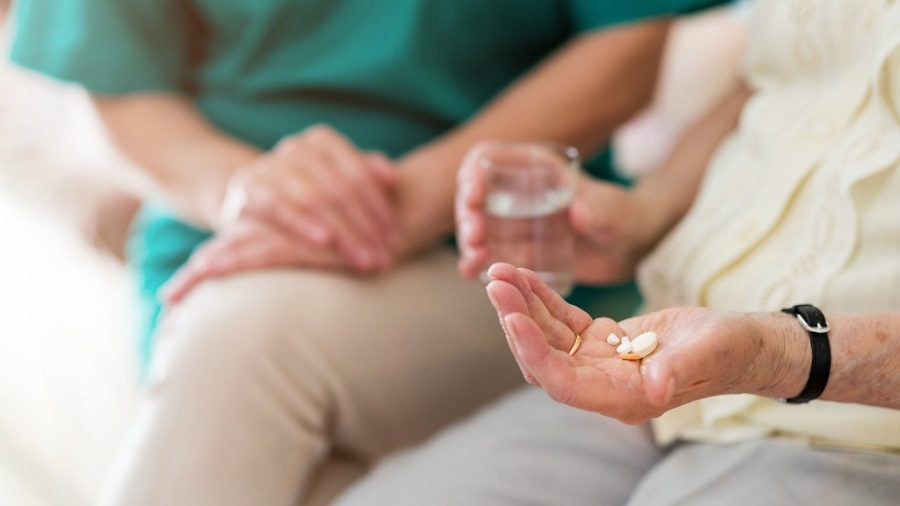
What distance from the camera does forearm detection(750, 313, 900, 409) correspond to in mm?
→ 567

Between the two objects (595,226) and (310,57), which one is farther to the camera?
(310,57)

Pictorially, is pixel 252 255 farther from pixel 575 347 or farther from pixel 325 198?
pixel 575 347

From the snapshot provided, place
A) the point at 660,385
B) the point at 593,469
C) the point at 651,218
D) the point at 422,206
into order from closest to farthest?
the point at 660,385 → the point at 593,469 → the point at 651,218 → the point at 422,206

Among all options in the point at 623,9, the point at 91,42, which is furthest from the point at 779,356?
the point at 91,42

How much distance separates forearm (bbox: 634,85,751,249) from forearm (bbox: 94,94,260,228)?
461 millimetres

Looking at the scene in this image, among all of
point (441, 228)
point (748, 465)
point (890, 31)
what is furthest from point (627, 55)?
point (748, 465)

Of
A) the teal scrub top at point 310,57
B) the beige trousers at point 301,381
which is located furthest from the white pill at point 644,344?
the teal scrub top at point 310,57

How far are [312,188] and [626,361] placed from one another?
511 millimetres

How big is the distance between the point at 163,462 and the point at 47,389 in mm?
611

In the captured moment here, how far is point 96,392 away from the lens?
1293 mm

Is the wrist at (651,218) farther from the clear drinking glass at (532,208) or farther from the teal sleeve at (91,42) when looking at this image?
the teal sleeve at (91,42)

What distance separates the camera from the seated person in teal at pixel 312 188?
0.85 meters

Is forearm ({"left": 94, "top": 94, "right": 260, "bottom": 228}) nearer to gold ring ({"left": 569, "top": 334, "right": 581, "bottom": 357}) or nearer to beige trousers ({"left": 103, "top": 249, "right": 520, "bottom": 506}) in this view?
beige trousers ({"left": 103, "top": 249, "right": 520, "bottom": 506})

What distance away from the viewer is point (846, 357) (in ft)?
1.90
